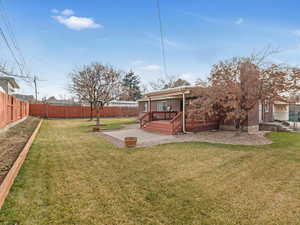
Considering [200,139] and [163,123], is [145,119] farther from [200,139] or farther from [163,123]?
[200,139]

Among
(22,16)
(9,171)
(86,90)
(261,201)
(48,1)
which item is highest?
(48,1)

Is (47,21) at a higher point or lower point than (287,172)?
higher

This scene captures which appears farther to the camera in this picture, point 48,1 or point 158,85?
point 158,85

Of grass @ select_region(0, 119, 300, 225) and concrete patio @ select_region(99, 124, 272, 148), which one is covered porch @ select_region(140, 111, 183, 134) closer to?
concrete patio @ select_region(99, 124, 272, 148)

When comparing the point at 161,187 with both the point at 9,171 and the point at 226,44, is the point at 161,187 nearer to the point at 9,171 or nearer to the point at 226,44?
the point at 9,171

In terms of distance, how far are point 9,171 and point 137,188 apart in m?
2.79

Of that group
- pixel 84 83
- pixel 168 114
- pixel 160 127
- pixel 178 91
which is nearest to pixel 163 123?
pixel 160 127

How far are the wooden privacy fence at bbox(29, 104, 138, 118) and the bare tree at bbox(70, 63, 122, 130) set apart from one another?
8.55 meters

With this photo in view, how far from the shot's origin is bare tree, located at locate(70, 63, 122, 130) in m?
15.8

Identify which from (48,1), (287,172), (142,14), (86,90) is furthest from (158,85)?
(287,172)

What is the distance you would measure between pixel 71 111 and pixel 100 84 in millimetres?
12262

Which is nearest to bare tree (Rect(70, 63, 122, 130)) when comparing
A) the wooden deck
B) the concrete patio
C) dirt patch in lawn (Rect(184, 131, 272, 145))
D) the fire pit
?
the wooden deck

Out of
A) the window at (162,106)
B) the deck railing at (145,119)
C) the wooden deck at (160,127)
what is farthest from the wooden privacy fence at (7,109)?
the window at (162,106)

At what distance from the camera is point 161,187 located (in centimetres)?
348
